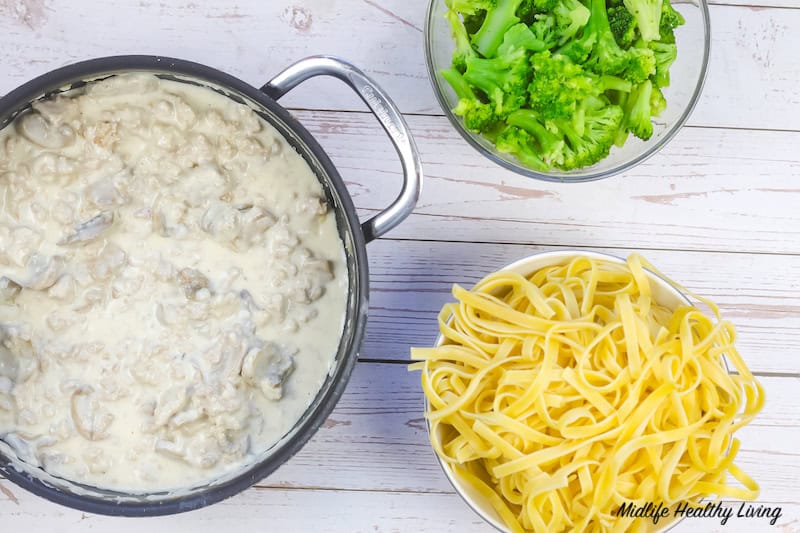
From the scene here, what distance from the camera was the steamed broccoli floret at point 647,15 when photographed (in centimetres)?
143

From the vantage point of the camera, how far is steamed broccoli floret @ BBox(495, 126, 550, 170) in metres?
1.47

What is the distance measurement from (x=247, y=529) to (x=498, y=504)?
1.94ft

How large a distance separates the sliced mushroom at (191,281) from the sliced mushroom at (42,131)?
1.11ft

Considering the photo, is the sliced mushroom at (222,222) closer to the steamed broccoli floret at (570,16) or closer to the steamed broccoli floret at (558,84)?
the steamed broccoli floret at (558,84)

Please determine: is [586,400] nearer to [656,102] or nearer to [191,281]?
[656,102]

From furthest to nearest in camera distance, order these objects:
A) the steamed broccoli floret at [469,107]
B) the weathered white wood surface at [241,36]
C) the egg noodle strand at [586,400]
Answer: the weathered white wood surface at [241,36] → the steamed broccoli floret at [469,107] → the egg noodle strand at [586,400]

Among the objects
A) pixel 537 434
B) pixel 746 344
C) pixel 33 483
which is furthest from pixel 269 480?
pixel 746 344

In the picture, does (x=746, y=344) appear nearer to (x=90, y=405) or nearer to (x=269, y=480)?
(x=269, y=480)

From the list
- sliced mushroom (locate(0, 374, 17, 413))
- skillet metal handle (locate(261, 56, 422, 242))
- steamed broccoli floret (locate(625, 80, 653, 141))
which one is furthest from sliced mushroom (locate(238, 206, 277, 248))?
steamed broccoli floret (locate(625, 80, 653, 141))

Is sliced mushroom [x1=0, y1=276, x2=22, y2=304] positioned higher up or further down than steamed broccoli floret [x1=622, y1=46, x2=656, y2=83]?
further down

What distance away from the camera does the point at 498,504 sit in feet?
4.90

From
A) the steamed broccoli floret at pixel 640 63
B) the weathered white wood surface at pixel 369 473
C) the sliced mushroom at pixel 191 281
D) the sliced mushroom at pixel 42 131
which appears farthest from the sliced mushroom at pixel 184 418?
the steamed broccoli floret at pixel 640 63

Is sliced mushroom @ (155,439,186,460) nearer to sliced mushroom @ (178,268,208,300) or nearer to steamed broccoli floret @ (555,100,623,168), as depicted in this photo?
sliced mushroom @ (178,268,208,300)

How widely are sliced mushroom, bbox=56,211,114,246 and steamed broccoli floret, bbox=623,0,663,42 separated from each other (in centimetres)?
105
